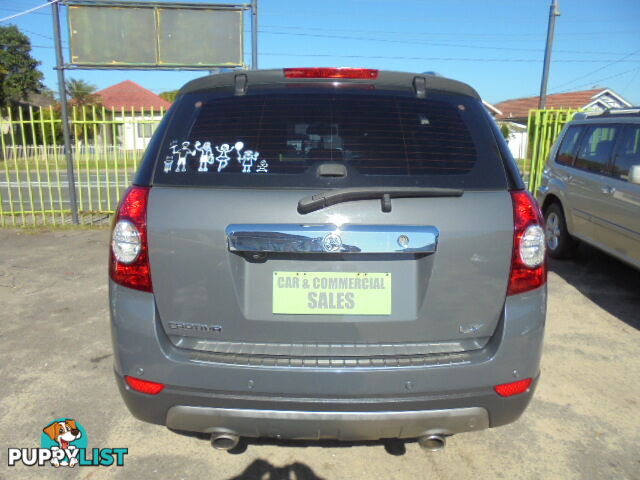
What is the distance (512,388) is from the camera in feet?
6.36

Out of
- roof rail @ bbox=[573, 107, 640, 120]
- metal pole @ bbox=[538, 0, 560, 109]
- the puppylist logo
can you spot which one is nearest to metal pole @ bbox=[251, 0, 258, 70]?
roof rail @ bbox=[573, 107, 640, 120]

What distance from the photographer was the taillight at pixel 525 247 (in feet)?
6.17

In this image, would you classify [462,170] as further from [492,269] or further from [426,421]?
[426,421]

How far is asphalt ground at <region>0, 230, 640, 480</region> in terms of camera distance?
239cm

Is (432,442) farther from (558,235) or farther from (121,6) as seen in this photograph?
(121,6)

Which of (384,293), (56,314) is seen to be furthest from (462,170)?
(56,314)

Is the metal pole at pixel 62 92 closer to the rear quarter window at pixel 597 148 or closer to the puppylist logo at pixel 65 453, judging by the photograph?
the puppylist logo at pixel 65 453

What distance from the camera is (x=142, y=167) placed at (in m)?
1.99

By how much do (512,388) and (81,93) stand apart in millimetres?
46203

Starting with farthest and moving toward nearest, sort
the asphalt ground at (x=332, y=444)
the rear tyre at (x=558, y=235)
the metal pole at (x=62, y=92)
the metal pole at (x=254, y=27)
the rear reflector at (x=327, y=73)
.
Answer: the metal pole at (x=254, y=27) → the metal pole at (x=62, y=92) → the rear tyre at (x=558, y=235) → the asphalt ground at (x=332, y=444) → the rear reflector at (x=327, y=73)

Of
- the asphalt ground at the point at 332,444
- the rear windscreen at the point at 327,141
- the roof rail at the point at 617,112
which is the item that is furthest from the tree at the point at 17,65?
the rear windscreen at the point at 327,141

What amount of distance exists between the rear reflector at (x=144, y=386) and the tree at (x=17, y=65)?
4242 cm

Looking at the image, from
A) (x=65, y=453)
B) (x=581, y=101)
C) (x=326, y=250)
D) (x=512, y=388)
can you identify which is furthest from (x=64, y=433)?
(x=581, y=101)

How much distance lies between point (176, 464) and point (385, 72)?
2.11m
